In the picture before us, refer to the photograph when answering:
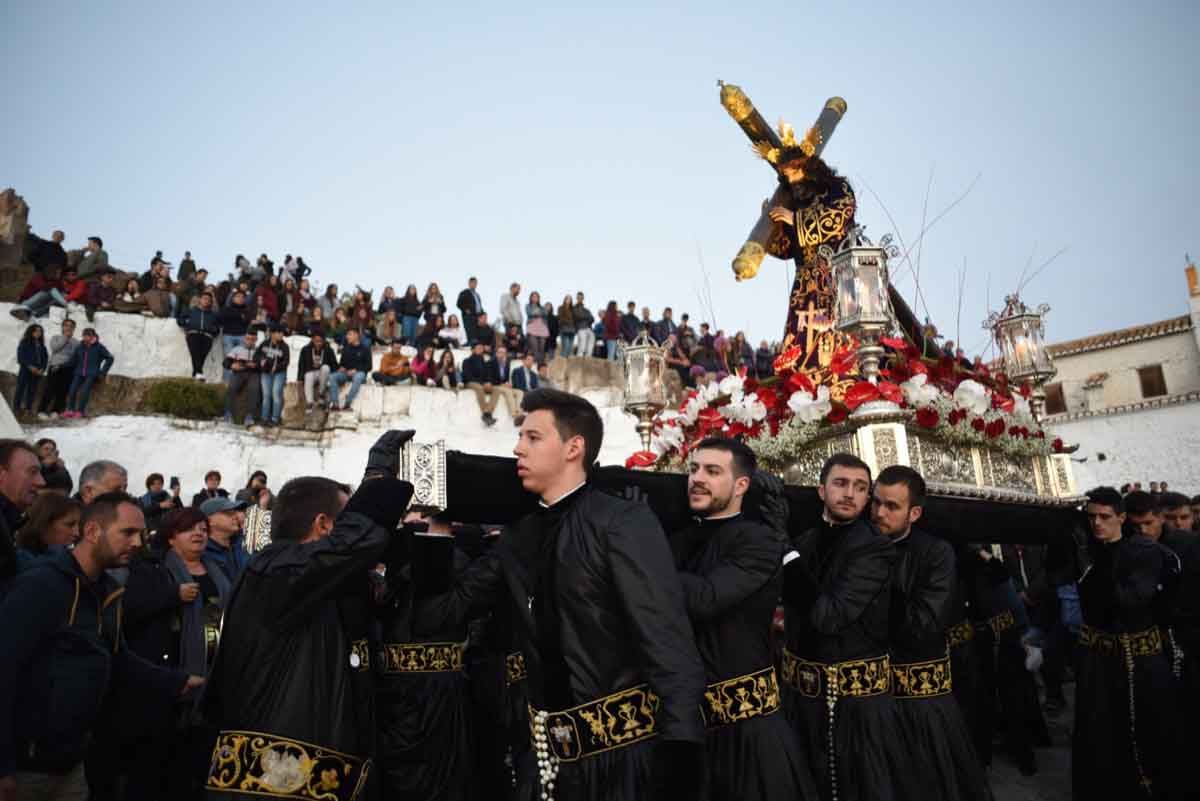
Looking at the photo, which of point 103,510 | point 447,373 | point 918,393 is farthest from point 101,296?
point 918,393

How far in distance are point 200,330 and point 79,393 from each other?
8.29 ft

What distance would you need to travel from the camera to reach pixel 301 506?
333cm

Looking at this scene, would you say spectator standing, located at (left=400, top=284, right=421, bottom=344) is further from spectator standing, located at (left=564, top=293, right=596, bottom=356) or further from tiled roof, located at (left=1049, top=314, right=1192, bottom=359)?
tiled roof, located at (left=1049, top=314, right=1192, bottom=359)

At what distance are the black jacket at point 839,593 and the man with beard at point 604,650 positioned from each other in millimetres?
1552

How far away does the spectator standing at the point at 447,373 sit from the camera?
1811cm

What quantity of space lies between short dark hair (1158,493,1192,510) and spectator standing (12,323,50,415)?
1559cm

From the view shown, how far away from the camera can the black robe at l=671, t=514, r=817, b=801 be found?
3062 mm

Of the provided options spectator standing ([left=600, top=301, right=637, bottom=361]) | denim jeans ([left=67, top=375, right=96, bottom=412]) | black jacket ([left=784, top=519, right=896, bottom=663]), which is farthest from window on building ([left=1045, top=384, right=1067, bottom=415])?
black jacket ([left=784, top=519, right=896, bottom=663])

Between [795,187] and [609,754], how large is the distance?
7.07 m

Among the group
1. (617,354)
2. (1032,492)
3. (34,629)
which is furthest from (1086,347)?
Answer: (34,629)

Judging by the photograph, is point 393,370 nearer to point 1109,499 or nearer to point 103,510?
point 103,510

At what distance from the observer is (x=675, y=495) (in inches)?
149

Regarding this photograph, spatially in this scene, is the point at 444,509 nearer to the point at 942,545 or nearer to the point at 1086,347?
the point at 942,545

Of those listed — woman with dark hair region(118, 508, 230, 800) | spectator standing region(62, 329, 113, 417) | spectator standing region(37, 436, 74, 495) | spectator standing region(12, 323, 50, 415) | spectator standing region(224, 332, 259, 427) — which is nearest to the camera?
woman with dark hair region(118, 508, 230, 800)
